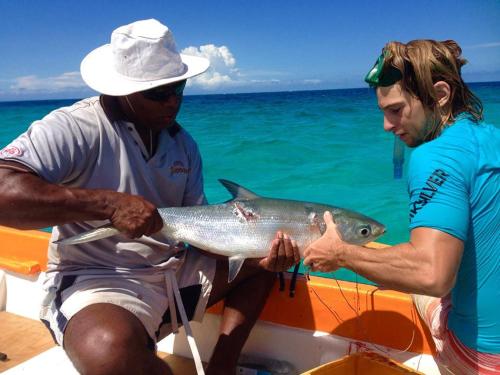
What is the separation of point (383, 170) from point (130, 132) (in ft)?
41.9

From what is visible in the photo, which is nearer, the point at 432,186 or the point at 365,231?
the point at 432,186

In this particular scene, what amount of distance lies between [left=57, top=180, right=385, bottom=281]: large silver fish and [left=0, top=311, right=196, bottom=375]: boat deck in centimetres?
88

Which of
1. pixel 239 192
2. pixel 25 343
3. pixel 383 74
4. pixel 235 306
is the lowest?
pixel 25 343

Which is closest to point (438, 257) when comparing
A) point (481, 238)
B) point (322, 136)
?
point (481, 238)

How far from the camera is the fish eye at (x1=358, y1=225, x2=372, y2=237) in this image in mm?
2820

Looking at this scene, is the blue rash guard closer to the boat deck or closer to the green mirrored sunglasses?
the green mirrored sunglasses

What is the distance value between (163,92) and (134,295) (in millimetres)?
1065

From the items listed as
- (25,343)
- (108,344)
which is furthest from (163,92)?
(25,343)

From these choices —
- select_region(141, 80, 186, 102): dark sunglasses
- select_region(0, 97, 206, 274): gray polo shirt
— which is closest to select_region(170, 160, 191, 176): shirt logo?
select_region(0, 97, 206, 274): gray polo shirt

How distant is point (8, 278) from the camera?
3.75 metres

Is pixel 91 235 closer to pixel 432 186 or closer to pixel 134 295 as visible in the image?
pixel 134 295

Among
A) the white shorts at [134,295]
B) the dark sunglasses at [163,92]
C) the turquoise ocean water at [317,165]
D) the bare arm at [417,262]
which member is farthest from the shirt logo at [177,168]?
the turquoise ocean water at [317,165]

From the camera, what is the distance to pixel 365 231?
2824 millimetres

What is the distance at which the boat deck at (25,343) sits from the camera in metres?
3.16
